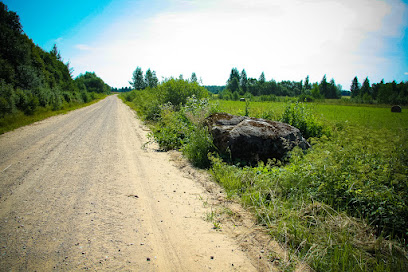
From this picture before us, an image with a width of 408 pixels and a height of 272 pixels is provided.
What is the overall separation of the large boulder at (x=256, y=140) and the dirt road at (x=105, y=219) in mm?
1636

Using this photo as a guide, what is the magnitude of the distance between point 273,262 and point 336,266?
711 millimetres

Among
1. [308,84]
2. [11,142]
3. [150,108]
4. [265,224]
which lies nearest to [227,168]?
[265,224]

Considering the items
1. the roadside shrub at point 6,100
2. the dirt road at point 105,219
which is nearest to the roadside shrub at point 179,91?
the dirt road at point 105,219

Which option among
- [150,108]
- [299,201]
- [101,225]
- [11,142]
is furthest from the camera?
[150,108]

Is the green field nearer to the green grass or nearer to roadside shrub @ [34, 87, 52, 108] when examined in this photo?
the green grass

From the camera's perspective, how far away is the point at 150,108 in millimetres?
15273

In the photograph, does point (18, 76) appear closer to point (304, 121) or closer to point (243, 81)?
point (304, 121)

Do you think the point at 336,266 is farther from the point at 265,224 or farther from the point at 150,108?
the point at 150,108

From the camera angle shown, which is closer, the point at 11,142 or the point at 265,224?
the point at 265,224

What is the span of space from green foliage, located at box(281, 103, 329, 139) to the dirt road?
5.27 meters

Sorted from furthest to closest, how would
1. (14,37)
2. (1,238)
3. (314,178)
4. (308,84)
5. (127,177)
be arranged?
1. (308,84)
2. (14,37)
3. (127,177)
4. (314,178)
5. (1,238)

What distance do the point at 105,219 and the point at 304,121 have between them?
7.62m

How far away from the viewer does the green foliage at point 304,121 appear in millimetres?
7887

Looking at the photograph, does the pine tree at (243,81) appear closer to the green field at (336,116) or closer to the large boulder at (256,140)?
the green field at (336,116)
